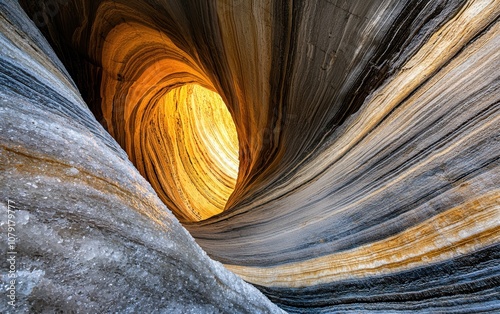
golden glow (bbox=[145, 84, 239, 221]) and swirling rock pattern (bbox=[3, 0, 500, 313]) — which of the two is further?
golden glow (bbox=[145, 84, 239, 221])

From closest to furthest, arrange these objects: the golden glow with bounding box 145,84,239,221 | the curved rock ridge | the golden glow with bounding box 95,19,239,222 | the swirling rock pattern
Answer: the curved rock ridge → the swirling rock pattern → the golden glow with bounding box 95,19,239,222 → the golden glow with bounding box 145,84,239,221

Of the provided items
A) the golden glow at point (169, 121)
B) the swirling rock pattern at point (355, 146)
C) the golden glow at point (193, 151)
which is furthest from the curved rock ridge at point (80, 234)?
the golden glow at point (193, 151)

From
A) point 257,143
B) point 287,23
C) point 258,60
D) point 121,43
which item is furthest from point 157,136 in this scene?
point 287,23

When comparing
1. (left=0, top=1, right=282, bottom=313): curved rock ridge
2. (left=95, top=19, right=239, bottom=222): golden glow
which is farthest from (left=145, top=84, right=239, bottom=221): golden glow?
(left=0, top=1, right=282, bottom=313): curved rock ridge

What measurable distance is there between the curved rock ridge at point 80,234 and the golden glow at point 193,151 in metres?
2.03

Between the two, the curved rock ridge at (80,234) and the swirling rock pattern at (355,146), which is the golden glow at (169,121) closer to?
the swirling rock pattern at (355,146)

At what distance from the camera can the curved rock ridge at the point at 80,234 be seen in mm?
285

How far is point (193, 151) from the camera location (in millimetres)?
2807

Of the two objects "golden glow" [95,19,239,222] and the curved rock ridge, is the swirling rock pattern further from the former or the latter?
"golden glow" [95,19,239,222]

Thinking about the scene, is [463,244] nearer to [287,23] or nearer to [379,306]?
[379,306]

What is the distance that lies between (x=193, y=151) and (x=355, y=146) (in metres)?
2.16

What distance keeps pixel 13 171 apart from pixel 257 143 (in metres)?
1.03

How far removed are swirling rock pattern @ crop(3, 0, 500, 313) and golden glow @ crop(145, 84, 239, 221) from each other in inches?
47.8

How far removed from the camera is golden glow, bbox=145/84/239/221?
8.43 feet
